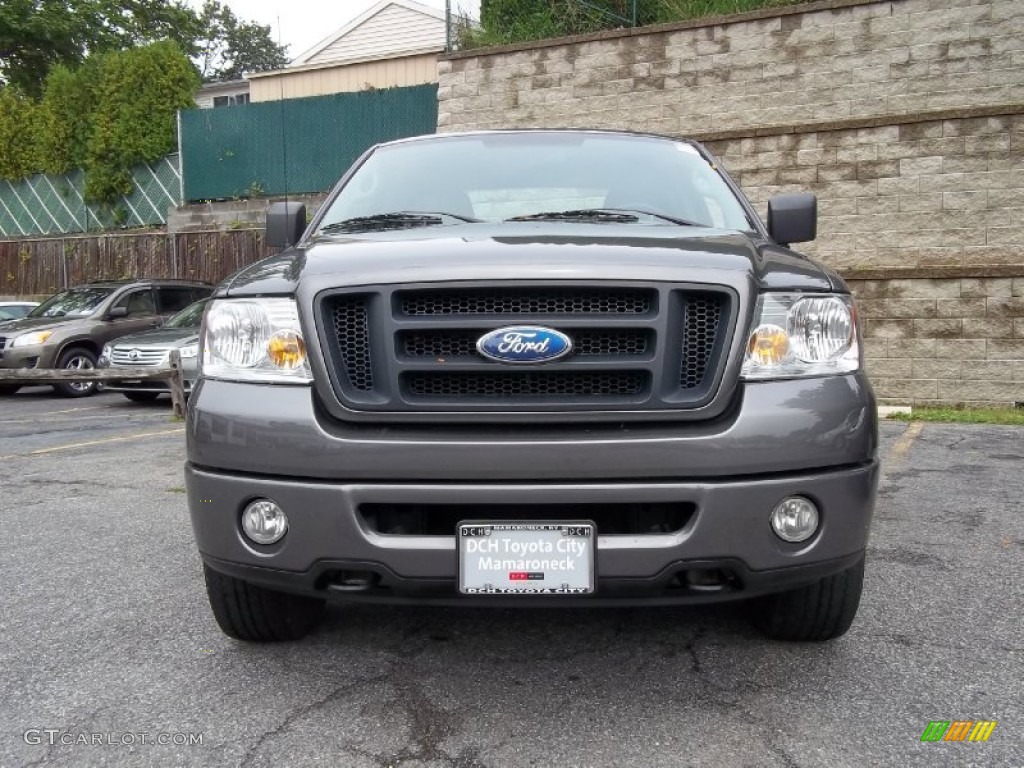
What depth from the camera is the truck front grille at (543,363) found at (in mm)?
2416

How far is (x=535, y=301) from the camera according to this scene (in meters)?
2.45

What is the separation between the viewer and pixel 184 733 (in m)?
2.45

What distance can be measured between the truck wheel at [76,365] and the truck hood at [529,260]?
1046 cm

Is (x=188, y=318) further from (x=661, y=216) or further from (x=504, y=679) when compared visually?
(x=504, y=679)

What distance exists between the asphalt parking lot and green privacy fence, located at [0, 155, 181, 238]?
15524 mm

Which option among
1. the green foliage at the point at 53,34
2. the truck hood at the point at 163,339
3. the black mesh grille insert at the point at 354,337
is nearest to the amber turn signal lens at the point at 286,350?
the black mesh grille insert at the point at 354,337

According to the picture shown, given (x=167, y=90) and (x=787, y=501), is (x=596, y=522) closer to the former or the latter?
(x=787, y=501)

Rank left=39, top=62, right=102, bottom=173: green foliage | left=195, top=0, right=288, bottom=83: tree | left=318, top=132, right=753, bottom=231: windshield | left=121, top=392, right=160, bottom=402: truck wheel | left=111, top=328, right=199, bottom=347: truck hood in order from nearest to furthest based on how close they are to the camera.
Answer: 1. left=318, top=132, right=753, bottom=231: windshield
2. left=111, top=328, right=199, bottom=347: truck hood
3. left=121, top=392, right=160, bottom=402: truck wheel
4. left=39, top=62, right=102, bottom=173: green foliage
5. left=195, top=0, right=288, bottom=83: tree

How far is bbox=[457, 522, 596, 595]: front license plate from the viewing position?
2.32 m

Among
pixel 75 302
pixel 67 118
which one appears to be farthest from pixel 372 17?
pixel 75 302

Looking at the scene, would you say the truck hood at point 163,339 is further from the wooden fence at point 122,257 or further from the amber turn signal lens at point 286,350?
the amber turn signal lens at point 286,350

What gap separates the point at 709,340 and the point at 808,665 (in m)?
1.13

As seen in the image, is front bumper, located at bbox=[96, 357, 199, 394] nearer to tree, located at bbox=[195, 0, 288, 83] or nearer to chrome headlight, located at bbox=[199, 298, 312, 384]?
chrome headlight, located at bbox=[199, 298, 312, 384]

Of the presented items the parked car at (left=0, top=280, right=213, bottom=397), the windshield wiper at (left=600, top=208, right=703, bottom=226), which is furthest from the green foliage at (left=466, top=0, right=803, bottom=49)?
the windshield wiper at (left=600, top=208, right=703, bottom=226)
